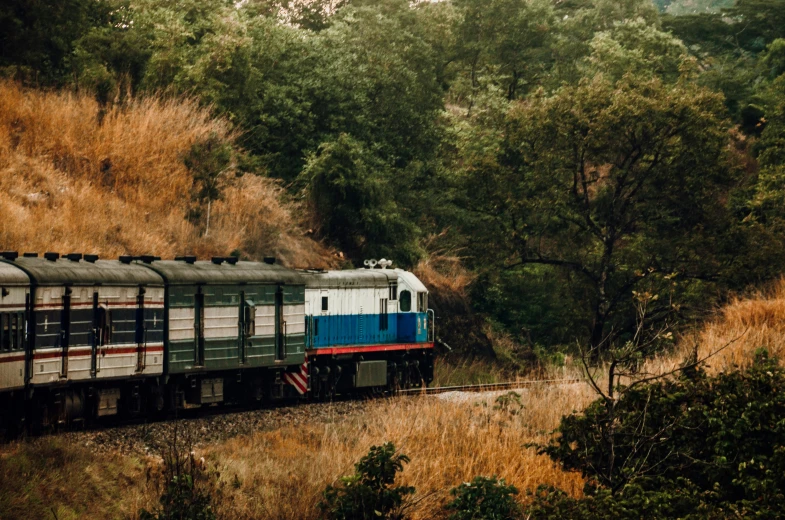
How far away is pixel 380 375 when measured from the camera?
86.8 feet

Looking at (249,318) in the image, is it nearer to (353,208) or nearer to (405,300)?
(405,300)

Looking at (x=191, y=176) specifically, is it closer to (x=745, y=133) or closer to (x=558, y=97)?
(x=558, y=97)

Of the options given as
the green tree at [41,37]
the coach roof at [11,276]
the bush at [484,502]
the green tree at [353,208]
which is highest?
the green tree at [41,37]

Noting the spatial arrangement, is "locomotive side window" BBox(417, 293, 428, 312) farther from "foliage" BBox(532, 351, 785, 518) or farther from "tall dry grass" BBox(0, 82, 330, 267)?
"foliage" BBox(532, 351, 785, 518)

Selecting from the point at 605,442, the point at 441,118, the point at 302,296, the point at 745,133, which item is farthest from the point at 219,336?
the point at 745,133

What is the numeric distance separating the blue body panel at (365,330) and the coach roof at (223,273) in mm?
1664

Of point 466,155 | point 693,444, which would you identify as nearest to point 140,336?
point 693,444

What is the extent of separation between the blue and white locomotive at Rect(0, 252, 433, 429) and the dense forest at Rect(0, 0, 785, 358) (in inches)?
283

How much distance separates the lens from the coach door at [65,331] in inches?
710

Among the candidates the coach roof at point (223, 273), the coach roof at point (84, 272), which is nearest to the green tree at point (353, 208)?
the coach roof at point (223, 273)

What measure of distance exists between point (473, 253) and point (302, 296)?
15090 mm

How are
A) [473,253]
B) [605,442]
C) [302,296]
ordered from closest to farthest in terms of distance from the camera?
[605,442] → [302,296] → [473,253]

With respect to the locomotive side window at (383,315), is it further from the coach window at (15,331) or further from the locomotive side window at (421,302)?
the coach window at (15,331)

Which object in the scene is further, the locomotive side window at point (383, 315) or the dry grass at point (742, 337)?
the locomotive side window at point (383, 315)
